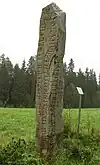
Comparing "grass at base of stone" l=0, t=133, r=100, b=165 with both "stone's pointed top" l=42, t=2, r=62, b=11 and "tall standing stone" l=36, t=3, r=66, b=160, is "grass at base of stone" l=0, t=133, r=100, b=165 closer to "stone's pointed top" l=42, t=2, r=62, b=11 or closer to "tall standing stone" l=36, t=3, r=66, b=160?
"tall standing stone" l=36, t=3, r=66, b=160

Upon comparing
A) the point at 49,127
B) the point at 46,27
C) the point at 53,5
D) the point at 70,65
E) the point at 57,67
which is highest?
the point at 70,65

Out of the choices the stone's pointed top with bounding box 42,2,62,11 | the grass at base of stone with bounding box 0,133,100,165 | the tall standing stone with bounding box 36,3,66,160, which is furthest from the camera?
the stone's pointed top with bounding box 42,2,62,11

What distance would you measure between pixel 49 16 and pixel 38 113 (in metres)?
2.31

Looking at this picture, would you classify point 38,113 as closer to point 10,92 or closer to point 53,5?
point 53,5

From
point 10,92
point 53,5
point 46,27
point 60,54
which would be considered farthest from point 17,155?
point 10,92

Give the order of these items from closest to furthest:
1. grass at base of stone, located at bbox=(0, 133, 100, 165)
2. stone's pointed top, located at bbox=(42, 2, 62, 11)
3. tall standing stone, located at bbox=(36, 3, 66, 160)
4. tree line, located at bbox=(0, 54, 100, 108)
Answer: grass at base of stone, located at bbox=(0, 133, 100, 165) < tall standing stone, located at bbox=(36, 3, 66, 160) < stone's pointed top, located at bbox=(42, 2, 62, 11) < tree line, located at bbox=(0, 54, 100, 108)

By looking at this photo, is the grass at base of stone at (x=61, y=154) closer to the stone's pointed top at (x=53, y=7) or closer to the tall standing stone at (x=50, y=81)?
the tall standing stone at (x=50, y=81)

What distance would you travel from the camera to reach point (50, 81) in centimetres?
855

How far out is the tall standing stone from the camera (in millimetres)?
8555

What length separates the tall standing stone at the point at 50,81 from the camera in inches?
337

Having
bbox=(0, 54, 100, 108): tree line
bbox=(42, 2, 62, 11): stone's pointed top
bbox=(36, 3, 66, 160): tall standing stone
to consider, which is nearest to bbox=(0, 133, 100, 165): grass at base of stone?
bbox=(36, 3, 66, 160): tall standing stone

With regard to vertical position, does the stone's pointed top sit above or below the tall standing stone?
above

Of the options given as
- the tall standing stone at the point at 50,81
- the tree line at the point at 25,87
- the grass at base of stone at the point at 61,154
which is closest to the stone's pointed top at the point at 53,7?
the tall standing stone at the point at 50,81

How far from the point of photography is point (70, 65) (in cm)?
7425
